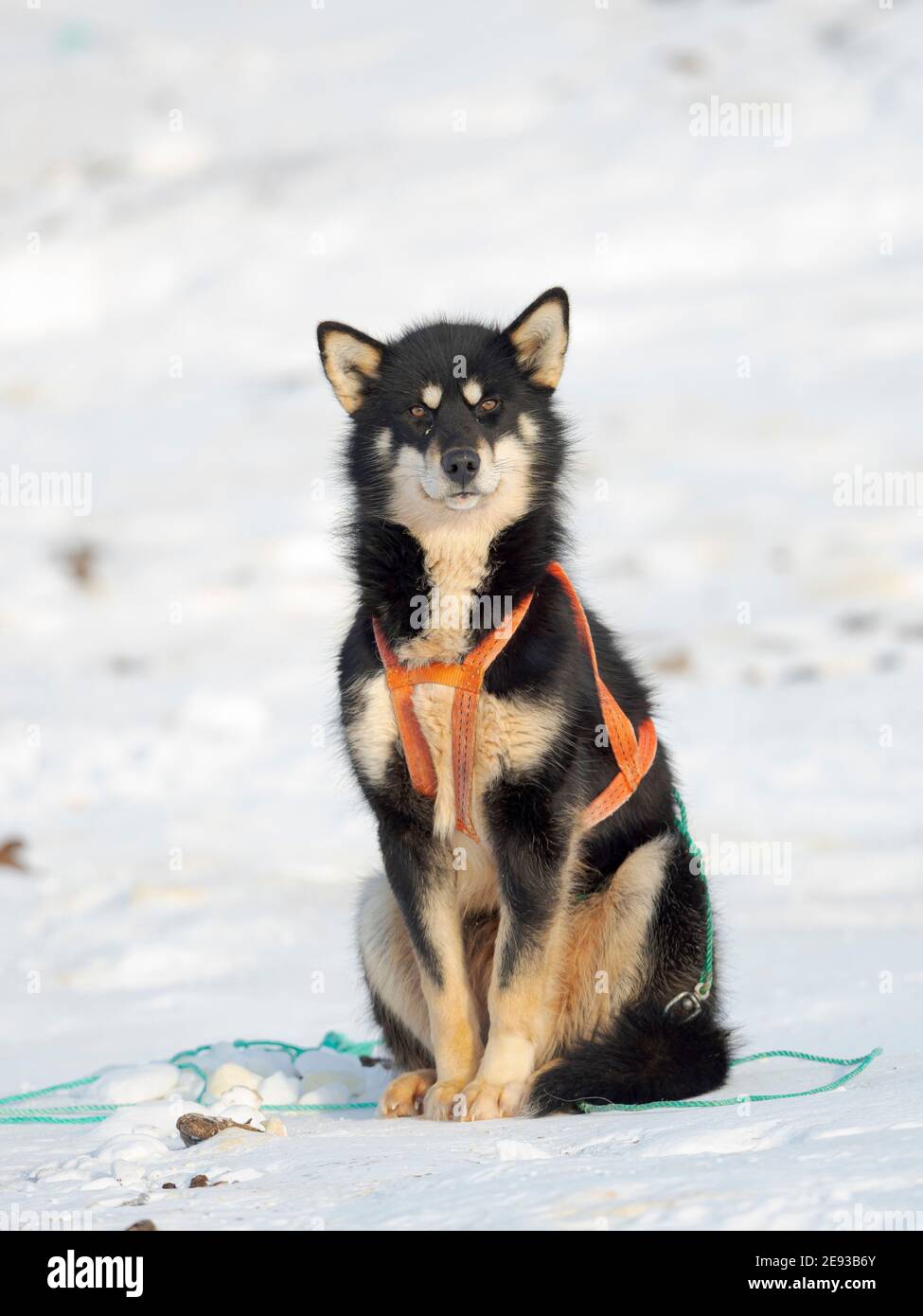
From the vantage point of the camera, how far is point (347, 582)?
13.0 feet

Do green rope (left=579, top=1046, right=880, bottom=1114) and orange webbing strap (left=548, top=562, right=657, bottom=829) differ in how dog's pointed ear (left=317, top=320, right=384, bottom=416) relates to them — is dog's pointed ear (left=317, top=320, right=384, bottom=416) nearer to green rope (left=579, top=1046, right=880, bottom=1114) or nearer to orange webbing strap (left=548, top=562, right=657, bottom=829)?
orange webbing strap (left=548, top=562, right=657, bottom=829)

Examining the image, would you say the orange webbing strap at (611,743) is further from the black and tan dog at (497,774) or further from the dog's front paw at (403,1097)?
the dog's front paw at (403,1097)

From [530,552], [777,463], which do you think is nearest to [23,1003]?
[530,552]

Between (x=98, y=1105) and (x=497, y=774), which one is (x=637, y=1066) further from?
(x=98, y=1105)

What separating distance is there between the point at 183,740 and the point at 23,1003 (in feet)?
13.9

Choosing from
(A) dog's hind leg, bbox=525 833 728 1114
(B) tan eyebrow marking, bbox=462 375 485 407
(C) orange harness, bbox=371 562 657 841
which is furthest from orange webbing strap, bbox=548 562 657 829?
(B) tan eyebrow marking, bbox=462 375 485 407

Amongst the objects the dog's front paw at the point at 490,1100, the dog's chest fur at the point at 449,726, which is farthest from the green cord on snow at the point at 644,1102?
the dog's chest fur at the point at 449,726

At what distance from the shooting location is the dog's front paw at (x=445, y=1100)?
339 cm

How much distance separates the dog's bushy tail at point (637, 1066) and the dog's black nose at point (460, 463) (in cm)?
137

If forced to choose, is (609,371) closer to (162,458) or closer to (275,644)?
(162,458)

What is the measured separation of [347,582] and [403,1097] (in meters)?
1.36

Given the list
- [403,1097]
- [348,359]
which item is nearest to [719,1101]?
[403,1097]

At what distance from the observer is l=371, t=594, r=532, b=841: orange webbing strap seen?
3441 millimetres

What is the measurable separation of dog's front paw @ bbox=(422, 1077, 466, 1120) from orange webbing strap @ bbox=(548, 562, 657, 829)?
0.71m
